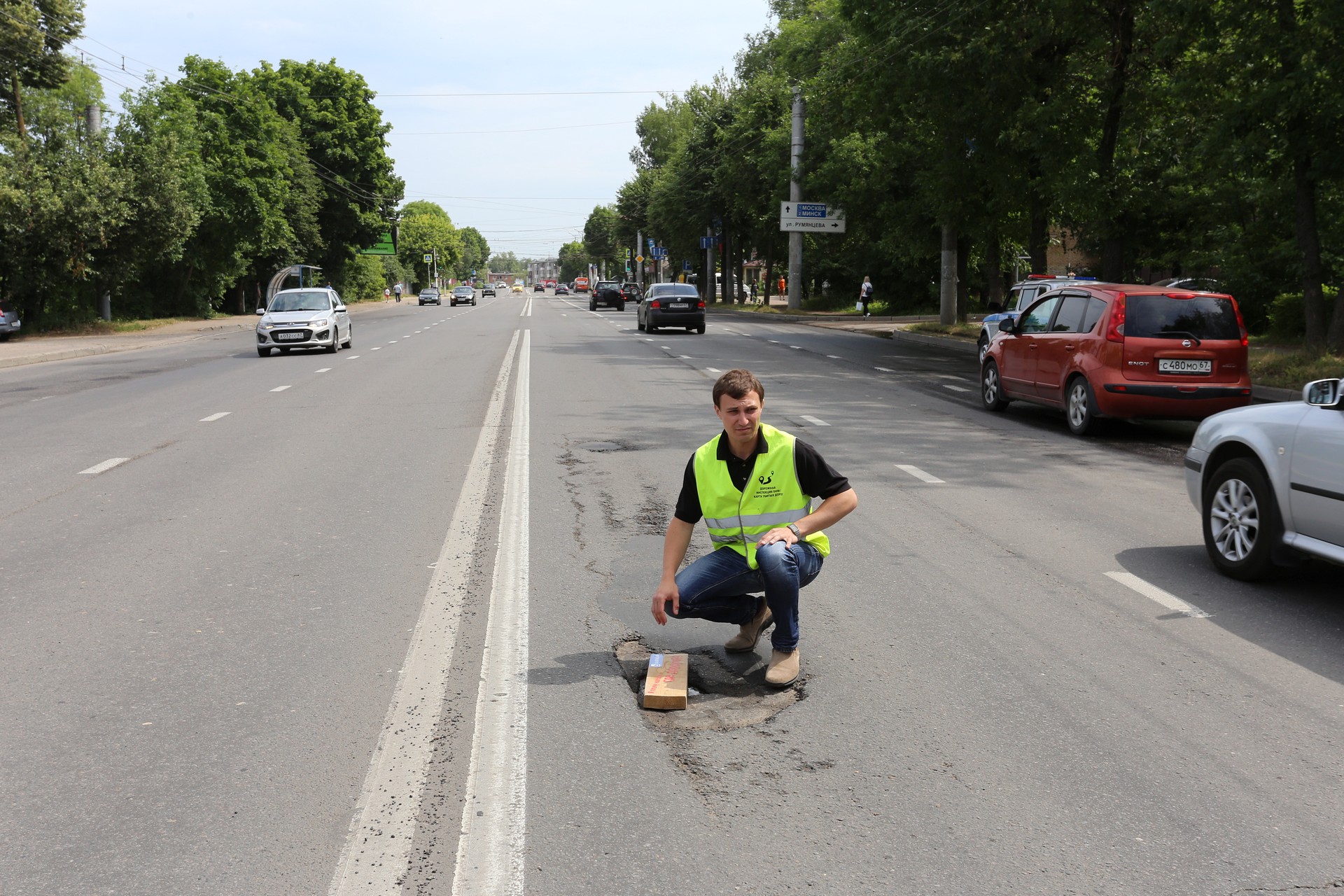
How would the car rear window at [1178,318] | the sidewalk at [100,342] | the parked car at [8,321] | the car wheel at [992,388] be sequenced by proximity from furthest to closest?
the parked car at [8,321], the sidewalk at [100,342], the car wheel at [992,388], the car rear window at [1178,318]

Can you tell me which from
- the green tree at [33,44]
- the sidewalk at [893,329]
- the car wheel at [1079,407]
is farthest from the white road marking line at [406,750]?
the green tree at [33,44]

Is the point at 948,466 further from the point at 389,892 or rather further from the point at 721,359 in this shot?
the point at 721,359

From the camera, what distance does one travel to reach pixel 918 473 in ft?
35.1

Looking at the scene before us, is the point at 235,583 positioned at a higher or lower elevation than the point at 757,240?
lower

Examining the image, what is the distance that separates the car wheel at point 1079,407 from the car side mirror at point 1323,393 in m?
6.99

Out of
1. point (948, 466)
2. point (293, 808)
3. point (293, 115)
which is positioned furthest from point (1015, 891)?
point (293, 115)

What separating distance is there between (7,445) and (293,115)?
5902 centimetres

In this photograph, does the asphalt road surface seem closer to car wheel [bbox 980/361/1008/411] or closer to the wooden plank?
the wooden plank

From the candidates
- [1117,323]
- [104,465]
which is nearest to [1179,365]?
[1117,323]

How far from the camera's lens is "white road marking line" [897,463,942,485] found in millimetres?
10305

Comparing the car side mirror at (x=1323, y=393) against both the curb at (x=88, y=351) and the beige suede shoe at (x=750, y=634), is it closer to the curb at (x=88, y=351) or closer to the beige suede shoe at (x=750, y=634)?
the beige suede shoe at (x=750, y=634)

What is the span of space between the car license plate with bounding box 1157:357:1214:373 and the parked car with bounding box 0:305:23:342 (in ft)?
105

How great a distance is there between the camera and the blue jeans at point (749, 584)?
16.3ft

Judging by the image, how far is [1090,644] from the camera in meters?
5.59
